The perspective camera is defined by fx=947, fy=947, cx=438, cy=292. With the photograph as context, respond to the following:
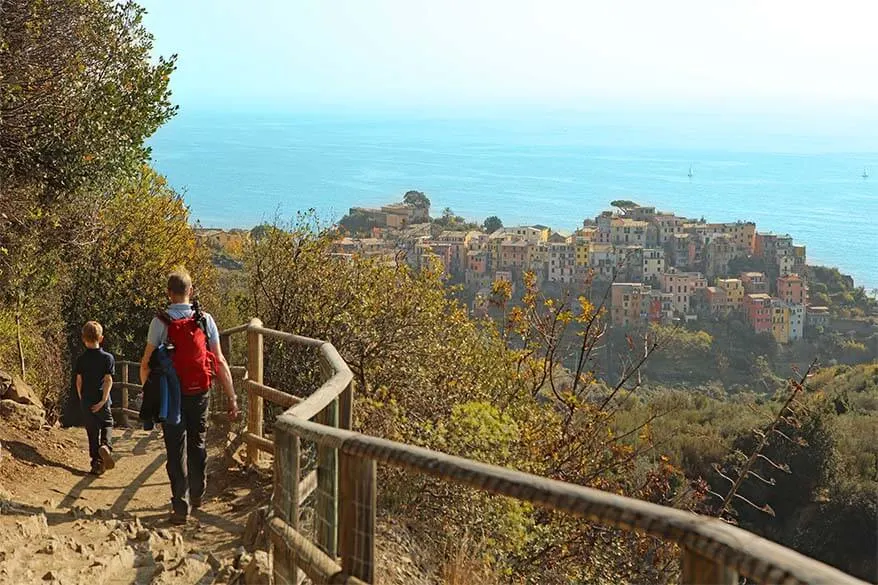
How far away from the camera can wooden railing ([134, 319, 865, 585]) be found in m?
1.68

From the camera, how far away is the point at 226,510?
6.77m

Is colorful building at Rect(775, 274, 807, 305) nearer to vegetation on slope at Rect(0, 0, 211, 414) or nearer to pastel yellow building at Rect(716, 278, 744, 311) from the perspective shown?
pastel yellow building at Rect(716, 278, 744, 311)

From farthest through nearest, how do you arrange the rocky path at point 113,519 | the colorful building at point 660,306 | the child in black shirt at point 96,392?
1. the colorful building at point 660,306
2. the child in black shirt at point 96,392
3. the rocky path at point 113,519

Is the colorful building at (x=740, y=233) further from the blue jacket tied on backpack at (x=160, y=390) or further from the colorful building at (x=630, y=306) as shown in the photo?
the blue jacket tied on backpack at (x=160, y=390)

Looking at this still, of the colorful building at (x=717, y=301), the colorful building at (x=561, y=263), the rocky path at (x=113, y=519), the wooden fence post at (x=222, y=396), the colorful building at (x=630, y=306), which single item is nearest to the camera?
the rocky path at (x=113, y=519)

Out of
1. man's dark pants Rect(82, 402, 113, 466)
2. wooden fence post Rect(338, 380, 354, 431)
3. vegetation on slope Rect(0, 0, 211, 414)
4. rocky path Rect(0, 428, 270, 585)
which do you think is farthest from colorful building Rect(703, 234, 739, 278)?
wooden fence post Rect(338, 380, 354, 431)

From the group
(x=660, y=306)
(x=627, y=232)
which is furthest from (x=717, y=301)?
(x=627, y=232)

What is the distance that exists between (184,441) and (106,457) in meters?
1.88

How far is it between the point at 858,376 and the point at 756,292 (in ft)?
146

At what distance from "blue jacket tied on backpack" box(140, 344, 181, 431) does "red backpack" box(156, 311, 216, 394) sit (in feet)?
0.20

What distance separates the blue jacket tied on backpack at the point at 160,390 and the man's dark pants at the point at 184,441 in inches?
4.8

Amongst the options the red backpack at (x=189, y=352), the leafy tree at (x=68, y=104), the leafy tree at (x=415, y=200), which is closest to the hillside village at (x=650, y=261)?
the leafy tree at (x=415, y=200)

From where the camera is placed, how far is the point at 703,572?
5.90 feet

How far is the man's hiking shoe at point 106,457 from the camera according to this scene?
785 cm
